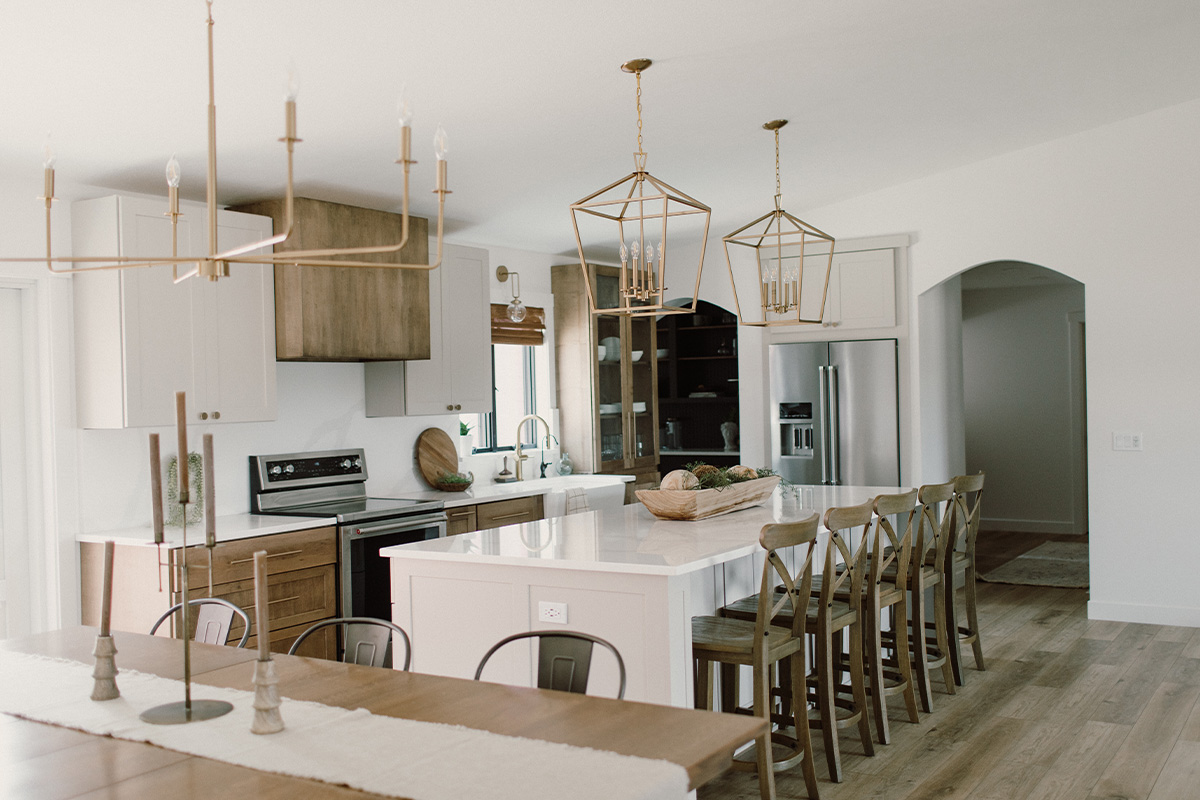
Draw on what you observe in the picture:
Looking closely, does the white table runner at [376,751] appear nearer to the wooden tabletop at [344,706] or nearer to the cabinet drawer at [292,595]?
the wooden tabletop at [344,706]

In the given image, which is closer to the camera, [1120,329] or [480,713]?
[480,713]

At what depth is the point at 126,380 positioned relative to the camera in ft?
14.4

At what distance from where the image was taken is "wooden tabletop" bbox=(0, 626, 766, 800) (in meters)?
1.73

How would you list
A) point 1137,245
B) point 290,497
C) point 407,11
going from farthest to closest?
point 1137,245
point 290,497
point 407,11

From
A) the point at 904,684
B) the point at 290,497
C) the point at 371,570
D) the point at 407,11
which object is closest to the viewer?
the point at 407,11

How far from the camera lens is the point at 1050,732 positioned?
13.5 feet

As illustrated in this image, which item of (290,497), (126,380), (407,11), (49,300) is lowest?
(290,497)

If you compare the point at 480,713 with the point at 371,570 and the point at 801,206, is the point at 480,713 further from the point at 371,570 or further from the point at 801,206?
the point at 801,206

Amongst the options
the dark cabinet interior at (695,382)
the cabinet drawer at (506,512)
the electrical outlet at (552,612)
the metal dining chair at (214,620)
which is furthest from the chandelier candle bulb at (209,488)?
the dark cabinet interior at (695,382)

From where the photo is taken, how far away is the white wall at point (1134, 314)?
19.4 ft

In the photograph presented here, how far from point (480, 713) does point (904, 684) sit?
8.75 feet

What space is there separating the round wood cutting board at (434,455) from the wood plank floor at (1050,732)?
9.73ft

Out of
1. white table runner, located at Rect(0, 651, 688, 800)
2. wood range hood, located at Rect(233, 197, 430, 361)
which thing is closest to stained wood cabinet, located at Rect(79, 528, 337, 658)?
wood range hood, located at Rect(233, 197, 430, 361)

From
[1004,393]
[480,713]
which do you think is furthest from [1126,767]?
[1004,393]
